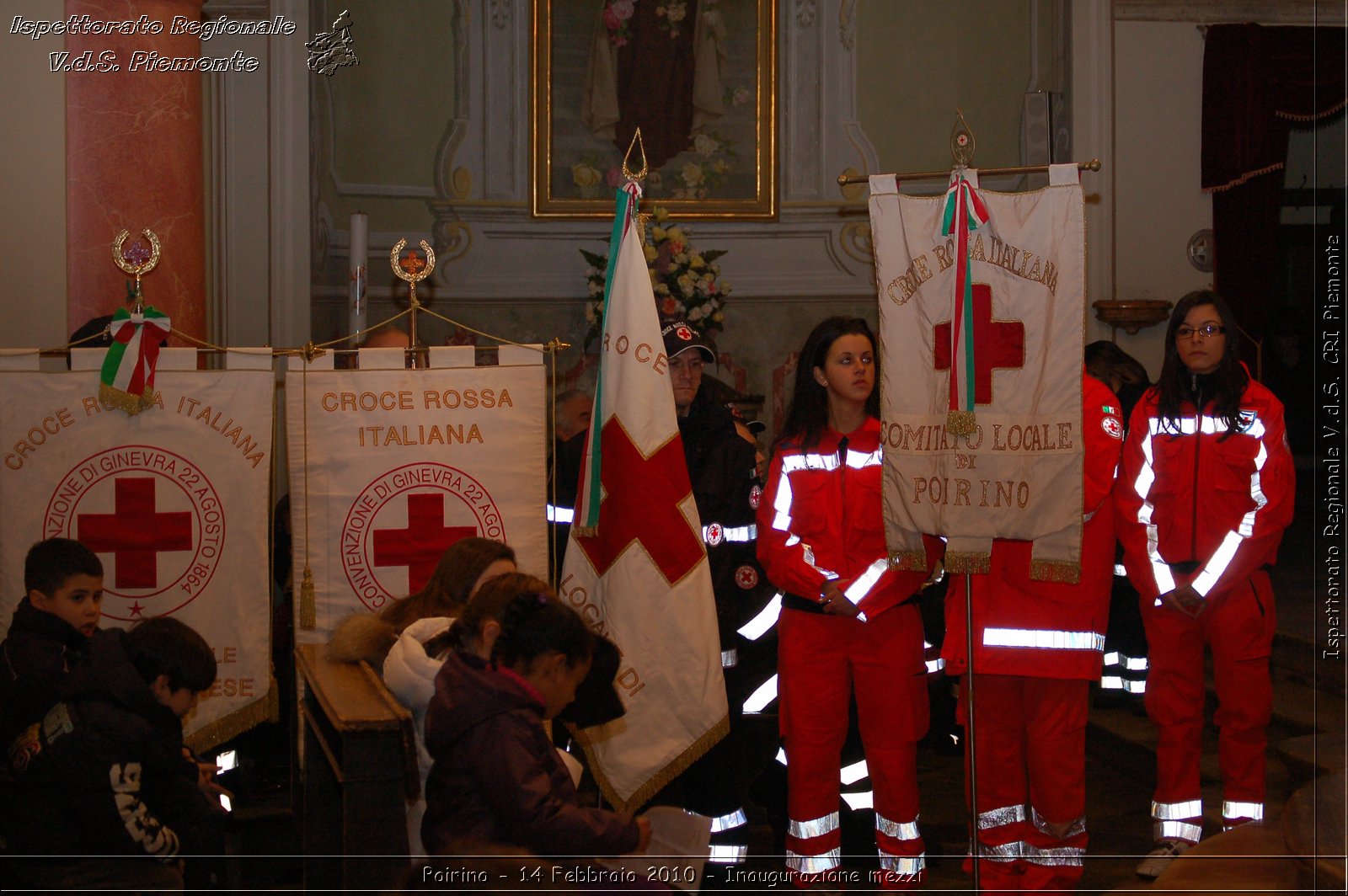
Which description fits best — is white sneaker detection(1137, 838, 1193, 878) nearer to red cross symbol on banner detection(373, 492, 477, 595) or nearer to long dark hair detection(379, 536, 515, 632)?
long dark hair detection(379, 536, 515, 632)

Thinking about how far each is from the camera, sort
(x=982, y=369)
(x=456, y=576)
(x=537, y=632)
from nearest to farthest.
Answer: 1. (x=537, y=632)
2. (x=456, y=576)
3. (x=982, y=369)

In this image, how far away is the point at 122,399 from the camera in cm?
397

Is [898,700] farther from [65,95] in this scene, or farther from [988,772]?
[65,95]

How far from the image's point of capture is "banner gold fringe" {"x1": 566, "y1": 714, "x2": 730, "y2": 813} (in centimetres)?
374

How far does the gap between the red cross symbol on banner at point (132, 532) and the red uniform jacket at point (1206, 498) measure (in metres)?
3.28

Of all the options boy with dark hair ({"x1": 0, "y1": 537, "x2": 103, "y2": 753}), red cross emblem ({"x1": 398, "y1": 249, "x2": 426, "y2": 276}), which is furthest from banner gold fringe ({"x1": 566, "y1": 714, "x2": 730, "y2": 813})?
red cross emblem ({"x1": 398, "y1": 249, "x2": 426, "y2": 276})

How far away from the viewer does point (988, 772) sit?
3650mm

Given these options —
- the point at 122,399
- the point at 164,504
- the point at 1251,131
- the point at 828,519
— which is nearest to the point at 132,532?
the point at 164,504

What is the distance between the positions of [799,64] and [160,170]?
4.31 metres

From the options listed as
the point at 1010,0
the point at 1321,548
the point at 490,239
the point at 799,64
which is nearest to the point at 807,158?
the point at 799,64

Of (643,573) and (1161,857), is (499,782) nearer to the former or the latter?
(643,573)

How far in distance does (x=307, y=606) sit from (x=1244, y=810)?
10.3ft

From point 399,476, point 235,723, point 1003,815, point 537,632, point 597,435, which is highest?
point 597,435

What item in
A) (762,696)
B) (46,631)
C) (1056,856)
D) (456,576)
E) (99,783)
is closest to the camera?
(99,783)
